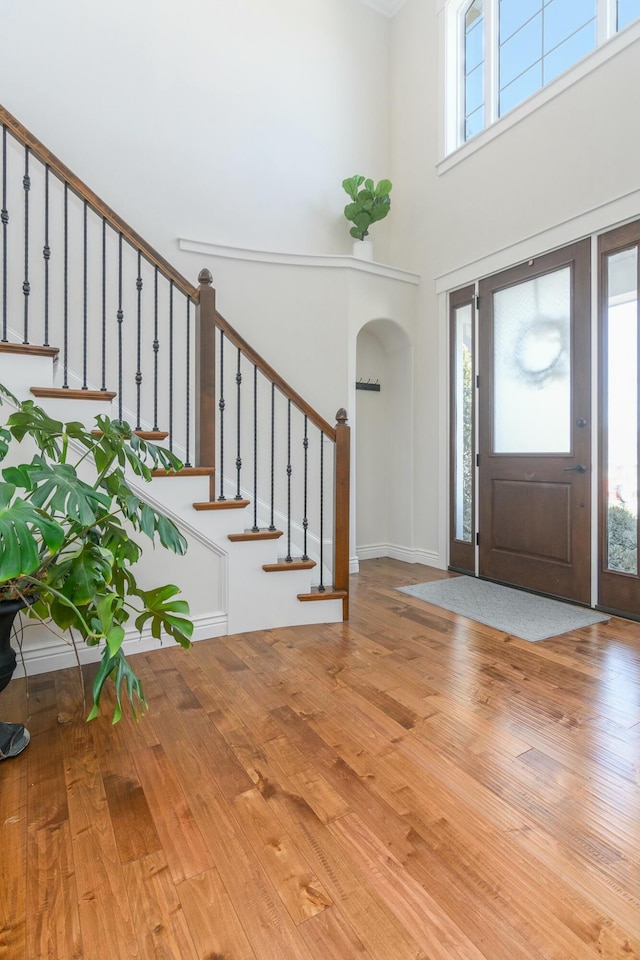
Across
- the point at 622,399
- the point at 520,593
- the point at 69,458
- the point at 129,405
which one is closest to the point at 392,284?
the point at 622,399

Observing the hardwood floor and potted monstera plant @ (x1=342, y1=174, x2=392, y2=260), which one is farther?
potted monstera plant @ (x1=342, y1=174, x2=392, y2=260)

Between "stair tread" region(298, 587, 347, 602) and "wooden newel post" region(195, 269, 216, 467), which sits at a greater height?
"wooden newel post" region(195, 269, 216, 467)

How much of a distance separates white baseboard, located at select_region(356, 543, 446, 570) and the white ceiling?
16.8 ft

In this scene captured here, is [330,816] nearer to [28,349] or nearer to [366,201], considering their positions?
[28,349]

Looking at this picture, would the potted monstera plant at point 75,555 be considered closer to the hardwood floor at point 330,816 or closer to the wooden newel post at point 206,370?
the hardwood floor at point 330,816

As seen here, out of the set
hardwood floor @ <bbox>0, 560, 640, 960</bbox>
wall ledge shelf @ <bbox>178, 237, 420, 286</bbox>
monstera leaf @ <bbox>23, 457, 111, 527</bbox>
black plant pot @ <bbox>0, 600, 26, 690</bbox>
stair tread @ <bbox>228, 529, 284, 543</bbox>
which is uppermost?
wall ledge shelf @ <bbox>178, 237, 420, 286</bbox>

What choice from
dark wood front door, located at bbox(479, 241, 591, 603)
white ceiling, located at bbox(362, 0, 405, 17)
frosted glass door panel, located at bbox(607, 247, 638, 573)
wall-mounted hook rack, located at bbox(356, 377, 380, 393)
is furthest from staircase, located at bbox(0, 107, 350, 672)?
white ceiling, located at bbox(362, 0, 405, 17)

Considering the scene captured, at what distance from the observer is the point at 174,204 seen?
3715 mm

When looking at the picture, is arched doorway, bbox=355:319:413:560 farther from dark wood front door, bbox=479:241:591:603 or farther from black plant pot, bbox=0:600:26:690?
black plant pot, bbox=0:600:26:690

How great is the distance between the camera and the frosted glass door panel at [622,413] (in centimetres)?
291

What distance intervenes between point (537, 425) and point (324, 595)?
1.94 m

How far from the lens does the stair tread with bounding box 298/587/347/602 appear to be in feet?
9.34

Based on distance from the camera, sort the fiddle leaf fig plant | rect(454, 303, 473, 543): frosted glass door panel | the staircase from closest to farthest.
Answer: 1. the staircase
2. rect(454, 303, 473, 543): frosted glass door panel
3. the fiddle leaf fig plant

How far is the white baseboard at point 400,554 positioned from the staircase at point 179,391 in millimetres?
715
